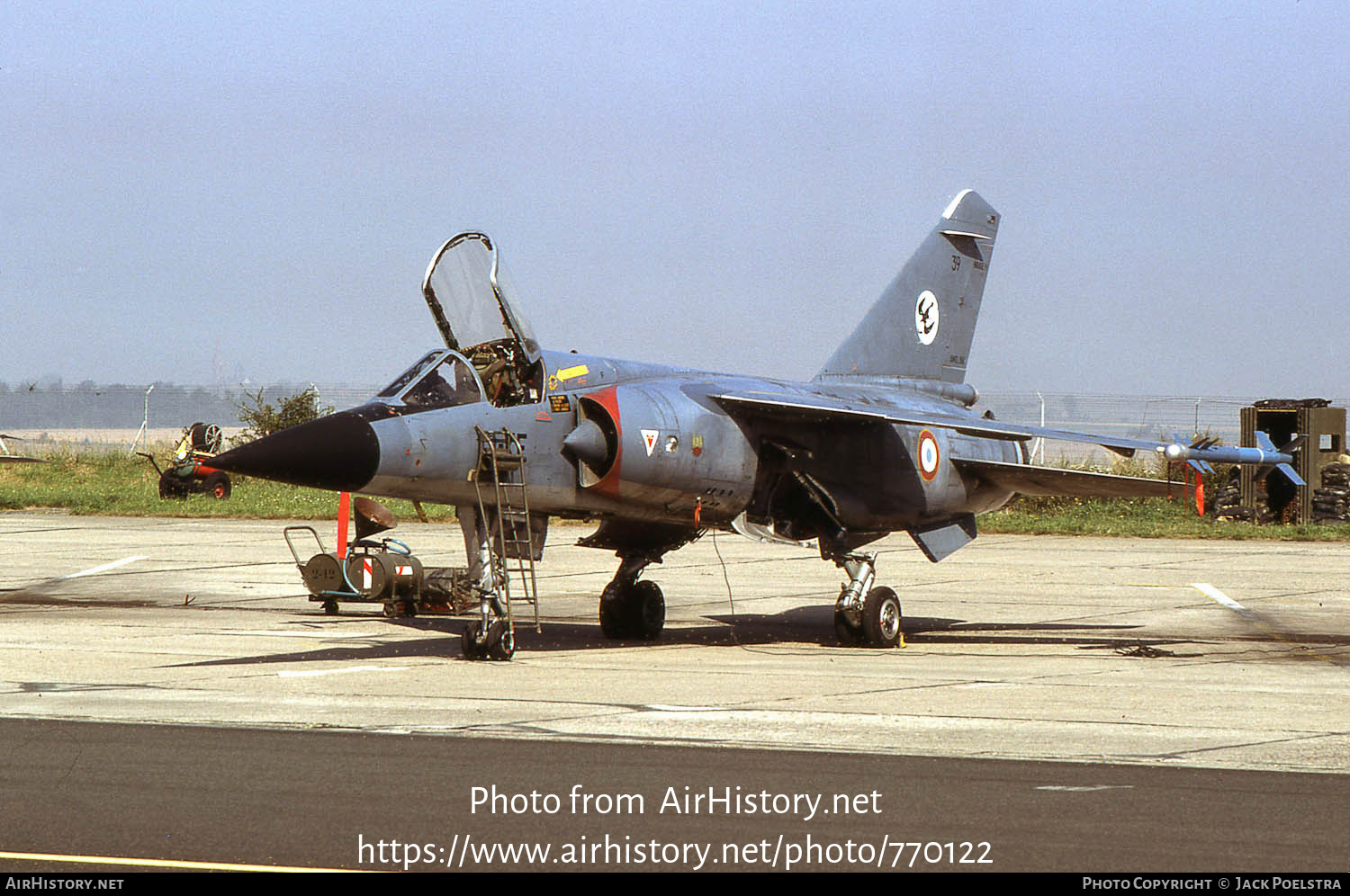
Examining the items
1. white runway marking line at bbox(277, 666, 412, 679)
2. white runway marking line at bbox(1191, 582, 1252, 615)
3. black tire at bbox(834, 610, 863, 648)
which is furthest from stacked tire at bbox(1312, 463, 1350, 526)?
white runway marking line at bbox(277, 666, 412, 679)

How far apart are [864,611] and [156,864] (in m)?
10.7

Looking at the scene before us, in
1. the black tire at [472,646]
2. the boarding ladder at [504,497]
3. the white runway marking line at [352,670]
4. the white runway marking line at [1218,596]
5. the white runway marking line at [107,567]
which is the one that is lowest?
the white runway marking line at [107,567]

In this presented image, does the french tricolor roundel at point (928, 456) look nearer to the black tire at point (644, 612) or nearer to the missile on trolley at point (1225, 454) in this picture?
the missile on trolley at point (1225, 454)

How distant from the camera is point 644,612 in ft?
54.8

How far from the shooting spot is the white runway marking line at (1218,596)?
65.1 ft

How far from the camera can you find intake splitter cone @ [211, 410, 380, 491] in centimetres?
1214

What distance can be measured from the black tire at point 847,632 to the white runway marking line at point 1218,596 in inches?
246

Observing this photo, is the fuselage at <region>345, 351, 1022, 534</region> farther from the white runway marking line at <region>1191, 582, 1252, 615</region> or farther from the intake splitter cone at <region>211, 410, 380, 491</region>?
the white runway marking line at <region>1191, 582, 1252, 615</region>

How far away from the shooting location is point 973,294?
801 inches

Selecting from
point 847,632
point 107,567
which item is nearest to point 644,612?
point 847,632

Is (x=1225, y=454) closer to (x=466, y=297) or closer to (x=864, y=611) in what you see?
(x=864, y=611)

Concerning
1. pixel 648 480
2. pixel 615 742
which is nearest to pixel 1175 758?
pixel 615 742

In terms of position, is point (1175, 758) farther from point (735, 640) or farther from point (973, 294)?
point (973, 294)

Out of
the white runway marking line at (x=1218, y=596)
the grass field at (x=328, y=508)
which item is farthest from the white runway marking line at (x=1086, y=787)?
the grass field at (x=328, y=508)
